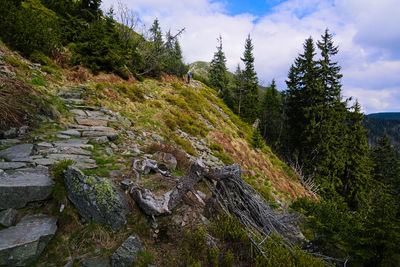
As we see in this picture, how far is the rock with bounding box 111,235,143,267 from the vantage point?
2309mm

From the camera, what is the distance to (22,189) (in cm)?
257

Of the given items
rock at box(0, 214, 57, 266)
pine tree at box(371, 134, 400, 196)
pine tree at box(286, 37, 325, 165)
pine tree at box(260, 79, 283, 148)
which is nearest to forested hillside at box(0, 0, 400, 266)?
rock at box(0, 214, 57, 266)

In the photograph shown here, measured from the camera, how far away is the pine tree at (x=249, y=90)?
105ft

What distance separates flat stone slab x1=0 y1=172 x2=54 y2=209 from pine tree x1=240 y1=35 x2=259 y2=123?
30148mm

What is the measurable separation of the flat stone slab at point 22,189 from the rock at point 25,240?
0.27 m

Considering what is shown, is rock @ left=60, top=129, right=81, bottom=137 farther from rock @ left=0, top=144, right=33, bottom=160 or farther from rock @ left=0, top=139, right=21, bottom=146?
rock @ left=0, top=144, right=33, bottom=160

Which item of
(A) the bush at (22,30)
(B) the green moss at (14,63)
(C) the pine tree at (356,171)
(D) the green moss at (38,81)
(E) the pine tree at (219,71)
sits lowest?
(C) the pine tree at (356,171)

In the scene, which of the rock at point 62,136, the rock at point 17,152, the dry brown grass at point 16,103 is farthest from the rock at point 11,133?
the rock at point 62,136

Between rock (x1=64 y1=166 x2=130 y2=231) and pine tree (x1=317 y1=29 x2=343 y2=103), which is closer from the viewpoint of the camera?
rock (x1=64 y1=166 x2=130 y2=231)

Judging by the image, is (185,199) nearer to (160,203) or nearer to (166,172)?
(160,203)

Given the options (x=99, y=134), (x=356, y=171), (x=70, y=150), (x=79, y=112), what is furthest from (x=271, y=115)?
(x=70, y=150)

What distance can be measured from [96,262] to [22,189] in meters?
1.52

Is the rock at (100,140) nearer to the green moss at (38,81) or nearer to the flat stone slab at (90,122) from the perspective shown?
the flat stone slab at (90,122)

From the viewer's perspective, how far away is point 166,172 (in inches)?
177
